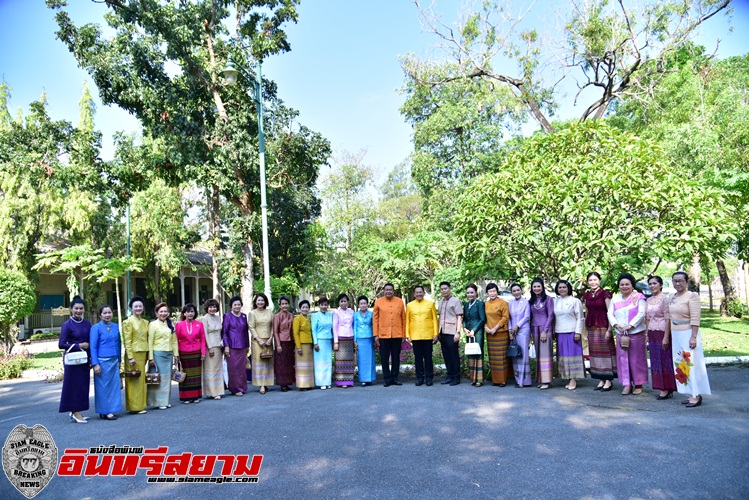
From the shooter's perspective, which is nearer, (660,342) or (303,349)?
(660,342)

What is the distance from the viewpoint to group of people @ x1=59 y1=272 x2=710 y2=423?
6539 mm

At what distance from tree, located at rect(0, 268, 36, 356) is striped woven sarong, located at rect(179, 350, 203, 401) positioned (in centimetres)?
949

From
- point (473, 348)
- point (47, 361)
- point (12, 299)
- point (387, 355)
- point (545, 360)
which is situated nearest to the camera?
point (545, 360)

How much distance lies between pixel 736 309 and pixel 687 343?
51.8 ft

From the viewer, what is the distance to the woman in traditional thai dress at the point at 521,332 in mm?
7688

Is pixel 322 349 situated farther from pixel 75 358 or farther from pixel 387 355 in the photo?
pixel 75 358

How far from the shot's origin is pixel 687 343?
244 inches

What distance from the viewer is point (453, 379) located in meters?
8.20

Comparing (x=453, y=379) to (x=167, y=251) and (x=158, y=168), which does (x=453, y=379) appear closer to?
(x=158, y=168)

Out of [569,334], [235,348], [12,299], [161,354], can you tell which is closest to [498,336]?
[569,334]

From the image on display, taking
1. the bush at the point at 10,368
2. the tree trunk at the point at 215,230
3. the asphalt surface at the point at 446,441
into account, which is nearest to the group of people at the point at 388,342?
the asphalt surface at the point at 446,441

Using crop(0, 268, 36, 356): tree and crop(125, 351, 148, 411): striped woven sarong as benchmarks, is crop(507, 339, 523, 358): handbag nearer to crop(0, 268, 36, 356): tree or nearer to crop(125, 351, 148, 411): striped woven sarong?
crop(125, 351, 148, 411): striped woven sarong


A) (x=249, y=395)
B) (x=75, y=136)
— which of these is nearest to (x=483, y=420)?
(x=249, y=395)

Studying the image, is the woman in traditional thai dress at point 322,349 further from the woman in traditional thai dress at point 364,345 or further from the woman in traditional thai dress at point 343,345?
the woman in traditional thai dress at point 364,345
